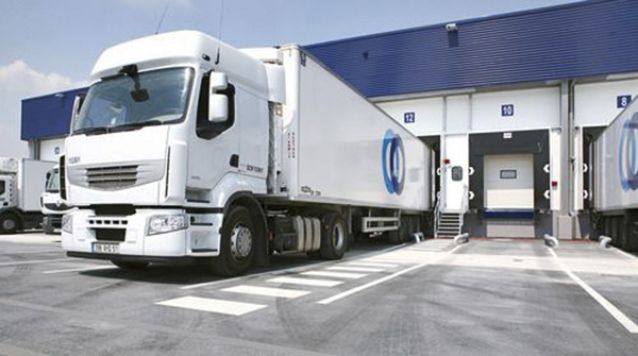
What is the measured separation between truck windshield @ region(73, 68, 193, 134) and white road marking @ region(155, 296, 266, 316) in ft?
7.68

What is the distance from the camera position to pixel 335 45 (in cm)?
2461

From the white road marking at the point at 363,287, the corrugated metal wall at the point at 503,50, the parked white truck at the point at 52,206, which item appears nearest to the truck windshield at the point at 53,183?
the parked white truck at the point at 52,206

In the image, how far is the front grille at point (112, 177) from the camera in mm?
6516

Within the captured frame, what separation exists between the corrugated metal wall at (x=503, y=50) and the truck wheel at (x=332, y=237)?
12897 mm

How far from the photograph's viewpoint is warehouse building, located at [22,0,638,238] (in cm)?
1964

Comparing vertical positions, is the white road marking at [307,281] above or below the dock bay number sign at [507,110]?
below

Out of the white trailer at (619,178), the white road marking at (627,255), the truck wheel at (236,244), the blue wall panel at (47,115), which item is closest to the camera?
the truck wheel at (236,244)

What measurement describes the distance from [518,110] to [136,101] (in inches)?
706

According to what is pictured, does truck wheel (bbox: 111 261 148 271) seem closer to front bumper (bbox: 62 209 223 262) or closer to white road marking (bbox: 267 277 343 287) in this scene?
front bumper (bbox: 62 209 223 262)

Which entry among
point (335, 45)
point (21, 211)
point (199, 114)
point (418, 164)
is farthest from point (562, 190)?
point (21, 211)

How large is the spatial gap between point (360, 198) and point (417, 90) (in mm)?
11775

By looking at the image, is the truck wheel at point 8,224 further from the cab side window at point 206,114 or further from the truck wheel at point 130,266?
the cab side window at point 206,114

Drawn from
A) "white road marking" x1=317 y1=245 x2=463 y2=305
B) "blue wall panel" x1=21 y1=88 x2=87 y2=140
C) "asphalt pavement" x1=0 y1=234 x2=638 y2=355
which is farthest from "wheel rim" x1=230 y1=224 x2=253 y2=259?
"blue wall panel" x1=21 y1=88 x2=87 y2=140

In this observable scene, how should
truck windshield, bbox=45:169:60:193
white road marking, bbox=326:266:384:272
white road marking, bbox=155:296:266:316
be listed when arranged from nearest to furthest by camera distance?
white road marking, bbox=155:296:266:316 → white road marking, bbox=326:266:384:272 → truck windshield, bbox=45:169:60:193
